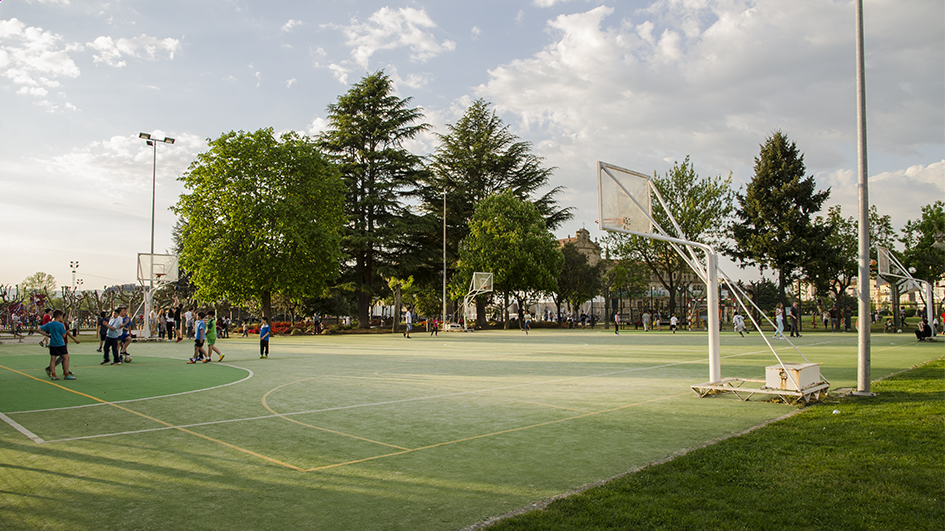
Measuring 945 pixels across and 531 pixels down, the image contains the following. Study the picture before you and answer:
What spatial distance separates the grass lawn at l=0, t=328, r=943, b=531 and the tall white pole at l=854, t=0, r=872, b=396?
0.60 m

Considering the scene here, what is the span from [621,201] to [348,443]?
7.56 m

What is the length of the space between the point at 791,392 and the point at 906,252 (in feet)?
187

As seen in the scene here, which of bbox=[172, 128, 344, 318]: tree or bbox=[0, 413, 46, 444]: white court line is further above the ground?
bbox=[172, 128, 344, 318]: tree

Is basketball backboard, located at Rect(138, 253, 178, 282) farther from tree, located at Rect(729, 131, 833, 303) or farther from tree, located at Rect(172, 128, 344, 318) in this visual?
tree, located at Rect(729, 131, 833, 303)

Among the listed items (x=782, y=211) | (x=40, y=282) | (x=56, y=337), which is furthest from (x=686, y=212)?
(x=40, y=282)

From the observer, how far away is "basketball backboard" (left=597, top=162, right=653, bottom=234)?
Result: 1153 cm

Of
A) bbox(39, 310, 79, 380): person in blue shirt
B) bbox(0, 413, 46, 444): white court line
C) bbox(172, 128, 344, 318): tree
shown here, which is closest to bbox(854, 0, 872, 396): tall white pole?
bbox(0, 413, 46, 444): white court line

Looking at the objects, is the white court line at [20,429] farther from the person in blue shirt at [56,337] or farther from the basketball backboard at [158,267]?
the basketball backboard at [158,267]

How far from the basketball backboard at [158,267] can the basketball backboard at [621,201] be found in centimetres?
3289

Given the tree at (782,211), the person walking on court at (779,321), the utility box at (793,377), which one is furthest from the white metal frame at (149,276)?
the tree at (782,211)

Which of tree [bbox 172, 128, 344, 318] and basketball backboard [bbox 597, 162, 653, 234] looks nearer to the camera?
basketball backboard [bbox 597, 162, 653, 234]

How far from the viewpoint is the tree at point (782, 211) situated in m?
46.6

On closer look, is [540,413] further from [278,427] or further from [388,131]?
[388,131]

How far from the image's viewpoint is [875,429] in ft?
25.2
